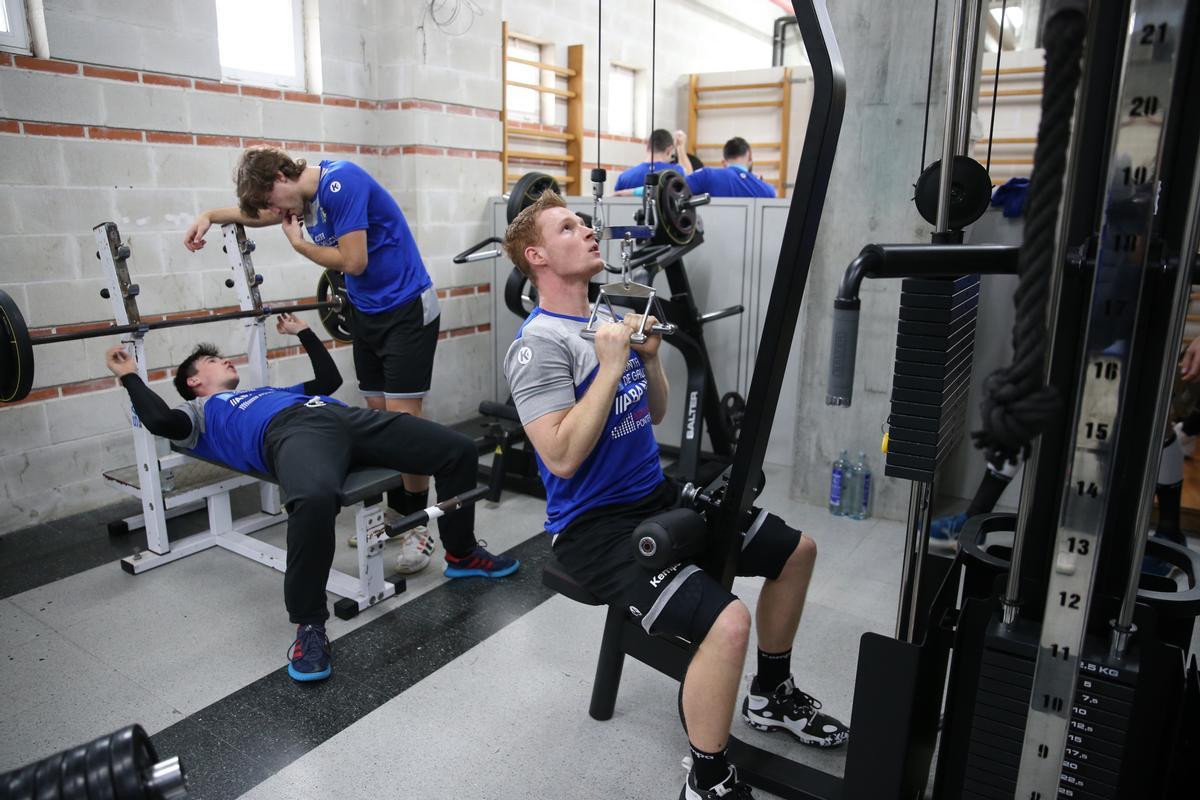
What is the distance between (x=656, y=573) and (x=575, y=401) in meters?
0.39

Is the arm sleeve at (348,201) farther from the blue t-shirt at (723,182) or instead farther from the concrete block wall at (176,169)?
the blue t-shirt at (723,182)

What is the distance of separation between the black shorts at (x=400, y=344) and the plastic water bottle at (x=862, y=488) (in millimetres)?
1850

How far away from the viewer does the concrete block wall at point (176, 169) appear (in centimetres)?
327

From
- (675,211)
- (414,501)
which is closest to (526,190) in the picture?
(675,211)

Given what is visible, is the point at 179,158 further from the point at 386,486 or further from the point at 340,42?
the point at 386,486

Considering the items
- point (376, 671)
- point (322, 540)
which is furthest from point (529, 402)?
point (376, 671)

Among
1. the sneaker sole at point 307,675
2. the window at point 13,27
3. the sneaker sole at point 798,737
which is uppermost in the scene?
the window at point 13,27

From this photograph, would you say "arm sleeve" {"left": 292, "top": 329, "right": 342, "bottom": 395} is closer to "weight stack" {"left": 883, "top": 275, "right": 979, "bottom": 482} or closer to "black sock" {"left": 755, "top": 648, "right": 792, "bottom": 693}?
"black sock" {"left": 755, "top": 648, "right": 792, "bottom": 693}

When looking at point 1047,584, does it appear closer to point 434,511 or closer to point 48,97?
point 434,511

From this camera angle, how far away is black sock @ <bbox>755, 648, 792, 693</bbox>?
2014 millimetres

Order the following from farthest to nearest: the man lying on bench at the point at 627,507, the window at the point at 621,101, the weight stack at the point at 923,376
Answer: the window at the point at 621,101 < the man lying on bench at the point at 627,507 < the weight stack at the point at 923,376

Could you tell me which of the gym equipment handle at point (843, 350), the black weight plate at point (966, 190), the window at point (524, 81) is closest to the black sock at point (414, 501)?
the black weight plate at point (966, 190)

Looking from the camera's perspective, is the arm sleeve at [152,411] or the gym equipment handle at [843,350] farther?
the arm sleeve at [152,411]

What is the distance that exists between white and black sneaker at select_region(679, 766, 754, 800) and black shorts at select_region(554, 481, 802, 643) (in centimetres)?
29
